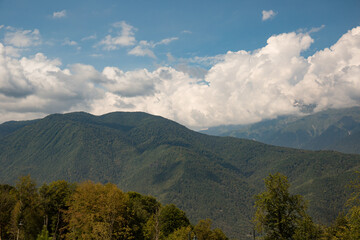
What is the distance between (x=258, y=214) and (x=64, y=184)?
60954 mm

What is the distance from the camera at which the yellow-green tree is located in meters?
55.3

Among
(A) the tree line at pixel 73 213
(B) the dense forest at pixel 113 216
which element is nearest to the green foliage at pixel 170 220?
(B) the dense forest at pixel 113 216

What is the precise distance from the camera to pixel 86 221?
59.1 m

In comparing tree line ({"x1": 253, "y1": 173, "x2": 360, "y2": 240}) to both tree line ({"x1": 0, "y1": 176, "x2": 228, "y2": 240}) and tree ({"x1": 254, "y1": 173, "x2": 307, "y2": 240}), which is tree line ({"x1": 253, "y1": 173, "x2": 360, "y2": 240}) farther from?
tree line ({"x1": 0, "y1": 176, "x2": 228, "y2": 240})

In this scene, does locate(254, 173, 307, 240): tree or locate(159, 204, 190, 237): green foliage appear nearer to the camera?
locate(254, 173, 307, 240): tree

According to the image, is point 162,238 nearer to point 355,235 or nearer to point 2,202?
point 2,202

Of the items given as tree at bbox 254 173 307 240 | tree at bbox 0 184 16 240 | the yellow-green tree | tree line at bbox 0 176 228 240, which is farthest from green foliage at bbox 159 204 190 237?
tree at bbox 254 173 307 240

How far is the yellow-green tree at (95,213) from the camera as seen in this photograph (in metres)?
55.3

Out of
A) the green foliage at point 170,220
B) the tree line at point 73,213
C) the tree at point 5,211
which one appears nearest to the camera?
the tree line at point 73,213

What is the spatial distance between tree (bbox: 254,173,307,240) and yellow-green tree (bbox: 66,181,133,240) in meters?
27.9

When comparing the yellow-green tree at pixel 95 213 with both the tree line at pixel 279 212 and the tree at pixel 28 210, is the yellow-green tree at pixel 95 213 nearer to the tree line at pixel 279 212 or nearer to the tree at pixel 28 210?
the tree at pixel 28 210

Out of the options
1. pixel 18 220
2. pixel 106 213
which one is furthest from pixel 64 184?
pixel 106 213

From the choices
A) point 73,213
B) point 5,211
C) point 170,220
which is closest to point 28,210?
point 73,213

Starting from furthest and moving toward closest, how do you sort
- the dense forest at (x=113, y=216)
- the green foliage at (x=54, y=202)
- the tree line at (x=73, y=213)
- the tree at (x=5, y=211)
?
1. the green foliage at (x=54, y=202)
2. the tree at (x=5, y=211)
3. the tree line at (x=73, y=213)
4. the dense forest at (x=113, y=216)
